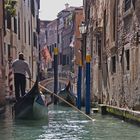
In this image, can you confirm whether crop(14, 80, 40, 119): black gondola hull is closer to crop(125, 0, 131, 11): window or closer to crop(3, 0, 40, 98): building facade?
crop(125, 0, 131, 11): window

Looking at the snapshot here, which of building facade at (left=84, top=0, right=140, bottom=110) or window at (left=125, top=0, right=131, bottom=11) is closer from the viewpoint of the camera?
building facade at (left=84, top=0, right=140, bottom=110)

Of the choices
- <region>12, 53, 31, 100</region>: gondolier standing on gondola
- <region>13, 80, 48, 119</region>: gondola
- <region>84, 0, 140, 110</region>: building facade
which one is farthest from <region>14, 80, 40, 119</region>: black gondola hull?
<region>84, 0, 140, 110</region>: building facade

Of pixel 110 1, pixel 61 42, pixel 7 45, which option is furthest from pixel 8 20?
pixel 61 42

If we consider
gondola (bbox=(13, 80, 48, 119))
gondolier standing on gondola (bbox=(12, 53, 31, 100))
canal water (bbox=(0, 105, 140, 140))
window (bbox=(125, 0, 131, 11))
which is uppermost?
window (bbox=(125, 0, 131, 11))

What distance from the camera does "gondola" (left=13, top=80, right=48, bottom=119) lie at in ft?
32.7

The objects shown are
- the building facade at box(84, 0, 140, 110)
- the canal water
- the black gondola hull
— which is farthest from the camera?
the building facade at box(84, 0, 140, 110)

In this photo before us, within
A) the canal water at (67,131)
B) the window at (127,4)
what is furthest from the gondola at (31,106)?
the window at (127,4)

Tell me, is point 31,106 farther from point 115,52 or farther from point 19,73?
point 115,52

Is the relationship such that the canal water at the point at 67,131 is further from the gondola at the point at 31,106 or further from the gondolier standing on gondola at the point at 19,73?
the gondolier standing on gondola at the point at 19,73

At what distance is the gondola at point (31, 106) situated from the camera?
32.7 ft

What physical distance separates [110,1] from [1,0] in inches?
136

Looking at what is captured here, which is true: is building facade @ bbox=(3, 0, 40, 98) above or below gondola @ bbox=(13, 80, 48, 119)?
above

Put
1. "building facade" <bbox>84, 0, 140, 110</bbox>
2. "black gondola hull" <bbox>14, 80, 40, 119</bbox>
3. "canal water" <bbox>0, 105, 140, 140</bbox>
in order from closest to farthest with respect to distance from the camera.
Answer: "canal water" <bbox>0, 105, 140, 140</bbox>
"black gondola hull" <bbox>14, 80, 40, 119</bbox>
"building facade" <bbox>84, 0, 140, 110</bbox>

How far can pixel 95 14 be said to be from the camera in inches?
722
